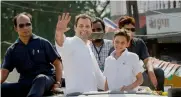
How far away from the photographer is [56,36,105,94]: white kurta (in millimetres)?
3631

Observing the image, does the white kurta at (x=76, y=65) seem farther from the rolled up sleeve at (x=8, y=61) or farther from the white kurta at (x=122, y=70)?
the rolled up sleeve at (x=8, y=61)

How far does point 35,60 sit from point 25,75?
0.62ft

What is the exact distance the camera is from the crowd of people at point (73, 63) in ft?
12.0

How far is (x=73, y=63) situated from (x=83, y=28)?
0.31 meters

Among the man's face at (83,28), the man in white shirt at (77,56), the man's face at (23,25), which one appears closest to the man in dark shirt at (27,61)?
the man's face at (23,25)

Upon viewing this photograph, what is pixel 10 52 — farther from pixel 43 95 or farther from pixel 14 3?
Result: pixel 14 3

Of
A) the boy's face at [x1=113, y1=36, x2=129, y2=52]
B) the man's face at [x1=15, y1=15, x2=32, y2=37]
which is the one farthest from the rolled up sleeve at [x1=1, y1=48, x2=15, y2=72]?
the boy's face at [x1=113, y1=36, x2=129, y2=52]

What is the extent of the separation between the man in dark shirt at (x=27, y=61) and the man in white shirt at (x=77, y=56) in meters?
0.68

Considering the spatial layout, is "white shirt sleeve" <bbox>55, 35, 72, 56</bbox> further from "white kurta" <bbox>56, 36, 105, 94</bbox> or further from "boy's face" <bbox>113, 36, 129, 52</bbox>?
"boy's face" <bbox>113, 36, 129, 52</bbox>

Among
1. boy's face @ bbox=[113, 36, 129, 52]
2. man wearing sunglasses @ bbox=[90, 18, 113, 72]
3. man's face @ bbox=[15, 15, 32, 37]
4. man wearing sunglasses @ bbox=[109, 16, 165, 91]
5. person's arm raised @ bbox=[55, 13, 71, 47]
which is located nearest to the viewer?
person's arm raised @ bbox=[55, 13, 71, 47]

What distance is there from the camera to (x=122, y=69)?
12.3 feet

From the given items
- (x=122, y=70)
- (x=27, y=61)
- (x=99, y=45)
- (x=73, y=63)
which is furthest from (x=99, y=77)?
(x=99, y=45)

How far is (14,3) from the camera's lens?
30547mm

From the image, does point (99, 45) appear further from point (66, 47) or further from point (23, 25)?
point (66, 47)
